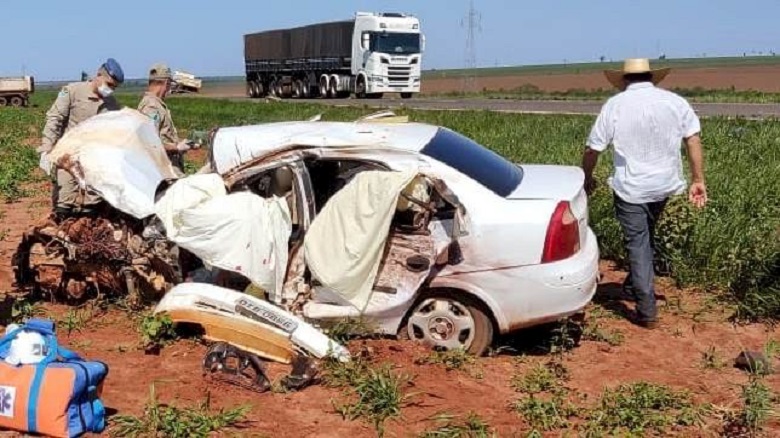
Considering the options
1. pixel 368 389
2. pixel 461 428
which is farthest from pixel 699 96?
pixel 461 428

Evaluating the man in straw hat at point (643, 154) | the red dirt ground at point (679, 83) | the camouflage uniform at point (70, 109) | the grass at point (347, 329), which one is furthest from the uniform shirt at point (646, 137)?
the red dirt ground at point (679, 83)

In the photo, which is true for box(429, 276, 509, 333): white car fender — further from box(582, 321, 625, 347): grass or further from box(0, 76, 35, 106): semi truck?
box(0, 76, 35, 106): semi truck

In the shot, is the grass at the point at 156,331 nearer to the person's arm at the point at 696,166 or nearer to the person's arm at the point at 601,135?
the person's arm at the point at 601,135

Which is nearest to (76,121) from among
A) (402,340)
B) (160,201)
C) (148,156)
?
(148,156)

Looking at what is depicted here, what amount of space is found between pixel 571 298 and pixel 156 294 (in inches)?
118

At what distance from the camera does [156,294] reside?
6.58 m

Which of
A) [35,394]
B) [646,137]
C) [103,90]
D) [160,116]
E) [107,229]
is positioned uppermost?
[103,90]

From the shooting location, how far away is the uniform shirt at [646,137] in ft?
20.7

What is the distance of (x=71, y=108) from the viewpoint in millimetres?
7523

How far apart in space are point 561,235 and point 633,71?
1.65 m

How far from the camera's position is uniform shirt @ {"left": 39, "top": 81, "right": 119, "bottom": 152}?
7449 millimetres

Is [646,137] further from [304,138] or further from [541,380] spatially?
[304,138]

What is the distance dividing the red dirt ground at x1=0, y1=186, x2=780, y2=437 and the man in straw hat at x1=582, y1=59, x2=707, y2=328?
509mm

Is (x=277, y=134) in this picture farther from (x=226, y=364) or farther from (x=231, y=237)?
(x=226, y=364)
